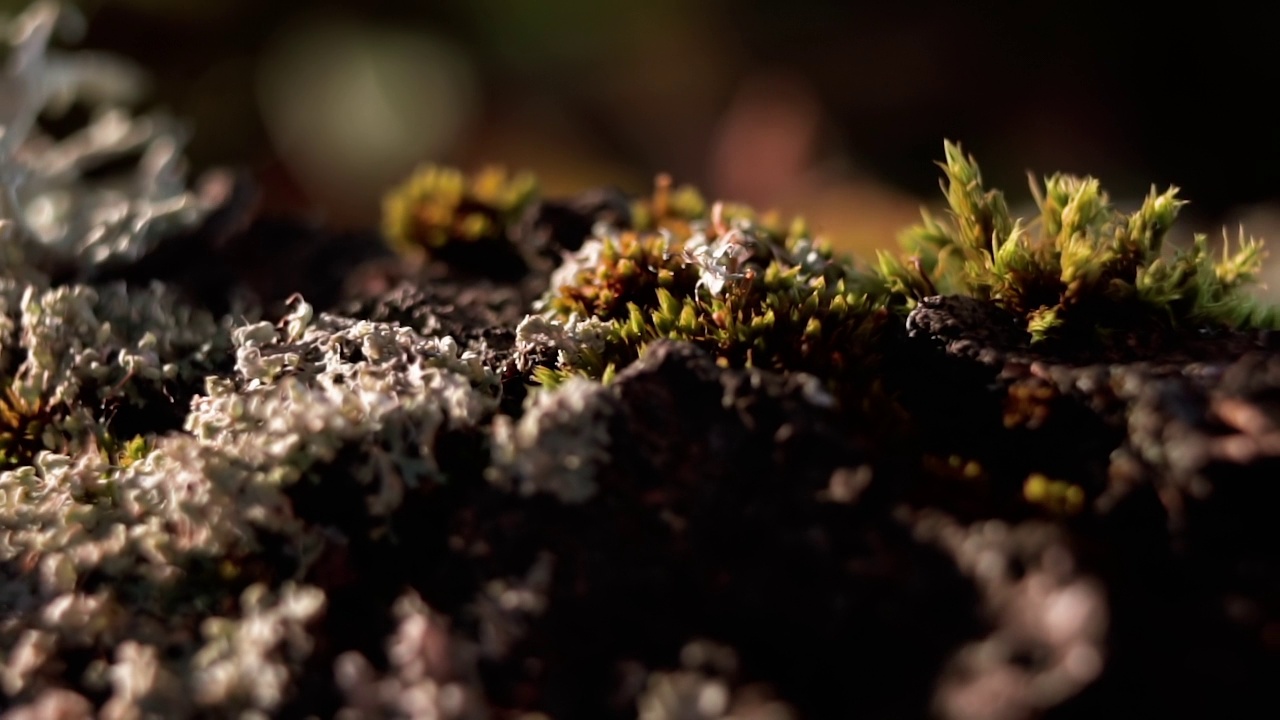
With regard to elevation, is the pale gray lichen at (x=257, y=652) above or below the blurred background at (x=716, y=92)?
below

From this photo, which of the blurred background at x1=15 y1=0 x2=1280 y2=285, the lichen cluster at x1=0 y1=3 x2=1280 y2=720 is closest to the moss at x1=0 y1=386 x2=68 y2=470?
the lichen cluster at x1=0 y1=3 x2=1280 y2=720

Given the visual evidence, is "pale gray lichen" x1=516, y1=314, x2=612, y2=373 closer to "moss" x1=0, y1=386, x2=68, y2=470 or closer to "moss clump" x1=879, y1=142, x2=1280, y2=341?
"moss clump" x1=879, y1=142, x2=1280, y2=341

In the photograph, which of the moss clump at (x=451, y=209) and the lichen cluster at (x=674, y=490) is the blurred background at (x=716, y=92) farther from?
the lichen cluster at (x=674, y=490)

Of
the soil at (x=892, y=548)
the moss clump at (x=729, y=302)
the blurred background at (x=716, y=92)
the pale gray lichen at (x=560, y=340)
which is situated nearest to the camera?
the soil at (x=892, y=548)

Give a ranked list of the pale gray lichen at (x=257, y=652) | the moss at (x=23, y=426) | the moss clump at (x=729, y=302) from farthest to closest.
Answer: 1. the moss at (x=23, y=426)
2. the moss clump at (x=729, y=302)
3. the pale gray lichen at (x=257, y=652)

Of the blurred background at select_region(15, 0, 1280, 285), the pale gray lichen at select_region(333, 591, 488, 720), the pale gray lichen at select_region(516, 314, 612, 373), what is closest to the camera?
the pale gray lichen at select_region(333, 591, 488, 720)

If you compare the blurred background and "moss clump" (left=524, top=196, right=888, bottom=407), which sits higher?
the blurred background

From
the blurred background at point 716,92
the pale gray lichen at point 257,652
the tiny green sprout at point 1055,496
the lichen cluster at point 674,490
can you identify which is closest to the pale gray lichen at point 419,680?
the lichen cluster at point 674,490

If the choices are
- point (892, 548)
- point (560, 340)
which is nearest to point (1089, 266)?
point (892, 548)
